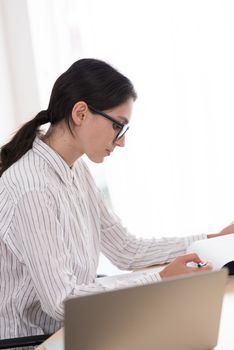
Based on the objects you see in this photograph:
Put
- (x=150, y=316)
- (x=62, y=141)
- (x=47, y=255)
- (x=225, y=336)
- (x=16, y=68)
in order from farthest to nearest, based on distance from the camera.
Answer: (x=16, y=68), (x=62, y=141), (x=47, y=255), (x=225, y=336), (x=150, y=316)

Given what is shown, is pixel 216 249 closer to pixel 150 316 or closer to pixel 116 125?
pixel 116 125

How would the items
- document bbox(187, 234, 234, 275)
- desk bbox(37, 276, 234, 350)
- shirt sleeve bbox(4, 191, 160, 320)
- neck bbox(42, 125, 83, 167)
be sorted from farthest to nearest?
neck bbox(42, 125, 83, 167) < document bbox(187, 234, 234, 275) < shirt sleeve bbox(4, 191, 160, 320) < desk bbox(37, 276, 234, 350)

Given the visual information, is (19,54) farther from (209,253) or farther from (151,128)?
(209,253)

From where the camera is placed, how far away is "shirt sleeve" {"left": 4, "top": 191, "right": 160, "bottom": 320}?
1401 millimetres

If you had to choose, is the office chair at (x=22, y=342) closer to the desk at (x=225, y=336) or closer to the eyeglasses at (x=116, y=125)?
the desk at (x=225, y=336)

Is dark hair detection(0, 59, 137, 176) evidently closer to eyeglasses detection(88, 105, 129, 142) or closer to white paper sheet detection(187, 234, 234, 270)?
eyeglasses detection(88, 105, 129, 142)

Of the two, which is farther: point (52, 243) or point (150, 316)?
point (52, 243)

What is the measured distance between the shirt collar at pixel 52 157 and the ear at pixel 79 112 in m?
0.12

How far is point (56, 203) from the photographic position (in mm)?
1542

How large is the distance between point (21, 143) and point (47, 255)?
41 centimetres

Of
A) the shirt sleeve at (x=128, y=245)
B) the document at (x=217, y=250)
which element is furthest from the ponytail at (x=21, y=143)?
the document at (x=217, y=250)

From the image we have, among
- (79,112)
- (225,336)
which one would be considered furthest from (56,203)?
(225,336)

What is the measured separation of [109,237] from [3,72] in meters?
1.65

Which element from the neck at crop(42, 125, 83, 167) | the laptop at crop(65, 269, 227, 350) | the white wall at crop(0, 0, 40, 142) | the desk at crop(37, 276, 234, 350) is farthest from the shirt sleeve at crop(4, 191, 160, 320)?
the white wall at crop(0, 0, 40, 142)
